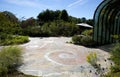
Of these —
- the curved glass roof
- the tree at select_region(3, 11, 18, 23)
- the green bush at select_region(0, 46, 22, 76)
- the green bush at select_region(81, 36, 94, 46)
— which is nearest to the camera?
the green bush at select_region(0, 46, 22, 76)

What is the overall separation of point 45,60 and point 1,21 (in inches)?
244

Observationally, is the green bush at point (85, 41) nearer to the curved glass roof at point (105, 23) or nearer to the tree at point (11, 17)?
the curved glass roof at point (105, 23)

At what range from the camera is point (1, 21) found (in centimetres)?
1305

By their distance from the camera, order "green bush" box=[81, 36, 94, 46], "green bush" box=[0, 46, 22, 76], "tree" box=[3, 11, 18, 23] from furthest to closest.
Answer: "tree" box=[3, 11, 18, 23]
"green bush" box=[81, 36, 94, 46]
"green bush" box=[0, 46, 22, 76]

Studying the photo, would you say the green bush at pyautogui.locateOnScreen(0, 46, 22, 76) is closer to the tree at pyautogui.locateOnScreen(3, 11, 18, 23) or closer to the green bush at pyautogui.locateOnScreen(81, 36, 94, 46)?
the green bush at pyautogui.locateOnScreen(81, 36, 94, 46)

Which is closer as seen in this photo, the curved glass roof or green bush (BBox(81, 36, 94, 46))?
green bush (BBox(81, 36, 94, 46))

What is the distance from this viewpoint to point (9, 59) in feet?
23.0

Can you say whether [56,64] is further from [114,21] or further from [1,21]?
[114,21]

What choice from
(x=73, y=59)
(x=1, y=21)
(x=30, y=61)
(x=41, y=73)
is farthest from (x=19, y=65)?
(x=1, y=21)

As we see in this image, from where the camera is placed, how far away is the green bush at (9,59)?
6.35 meters

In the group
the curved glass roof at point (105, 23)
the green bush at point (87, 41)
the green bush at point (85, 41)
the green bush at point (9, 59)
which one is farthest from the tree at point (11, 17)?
the green bush at point (9, 59)

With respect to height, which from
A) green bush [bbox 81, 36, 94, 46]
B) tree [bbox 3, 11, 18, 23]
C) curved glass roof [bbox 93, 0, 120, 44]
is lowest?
green bush [bbox 81, 36, 94, 46]

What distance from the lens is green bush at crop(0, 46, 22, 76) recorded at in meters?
6.35

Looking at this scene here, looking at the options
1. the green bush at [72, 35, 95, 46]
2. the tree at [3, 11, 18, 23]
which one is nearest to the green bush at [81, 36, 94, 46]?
the green bush at [72, 35, 95, 46]
